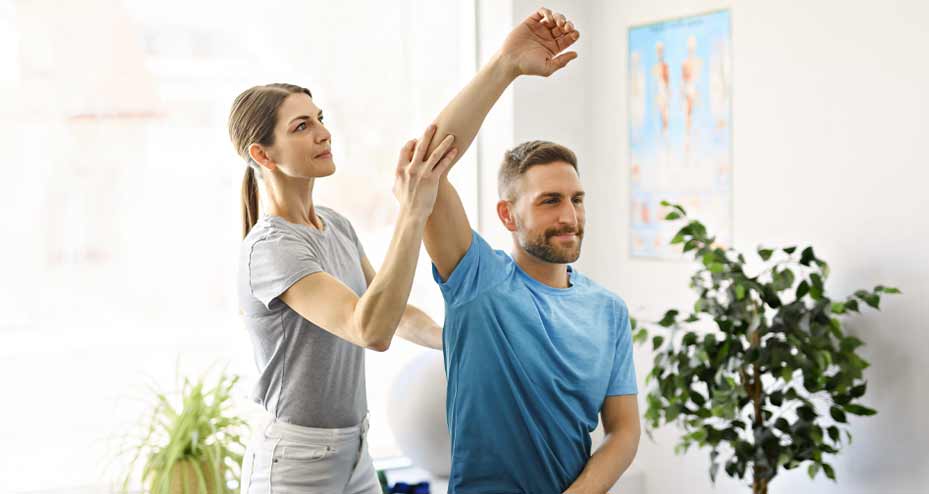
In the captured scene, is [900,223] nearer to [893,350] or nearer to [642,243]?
[893,350]

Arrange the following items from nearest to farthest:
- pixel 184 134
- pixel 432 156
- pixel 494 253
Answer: pixel 432 156 → pixel 494 253 → pixel 184 134

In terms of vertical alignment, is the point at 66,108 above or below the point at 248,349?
above

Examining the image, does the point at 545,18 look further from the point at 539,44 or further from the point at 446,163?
the point at 446,163

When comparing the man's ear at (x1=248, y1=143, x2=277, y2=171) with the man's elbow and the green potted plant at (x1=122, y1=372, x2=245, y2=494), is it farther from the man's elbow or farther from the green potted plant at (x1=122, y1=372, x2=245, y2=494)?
the green potted plant at (x1=122, y1=372, x2=245, y2=494)

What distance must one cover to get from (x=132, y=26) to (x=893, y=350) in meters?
2.79

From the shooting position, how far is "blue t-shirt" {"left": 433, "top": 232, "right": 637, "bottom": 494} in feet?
5.56

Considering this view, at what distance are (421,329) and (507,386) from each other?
358 millimetres

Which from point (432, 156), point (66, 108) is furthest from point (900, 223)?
point (66, 108)

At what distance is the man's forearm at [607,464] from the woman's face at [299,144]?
0.74 m

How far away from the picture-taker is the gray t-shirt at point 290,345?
1.76 meters

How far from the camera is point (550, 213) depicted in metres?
1.83

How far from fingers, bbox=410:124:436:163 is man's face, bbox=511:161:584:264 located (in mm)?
374

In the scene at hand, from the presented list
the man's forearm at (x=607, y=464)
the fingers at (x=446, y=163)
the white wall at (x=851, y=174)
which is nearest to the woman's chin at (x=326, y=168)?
the fingers at (x=446, y=163)

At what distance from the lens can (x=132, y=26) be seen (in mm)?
3490
